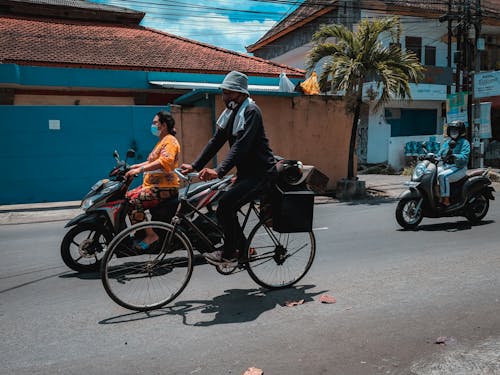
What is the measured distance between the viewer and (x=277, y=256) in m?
4.39

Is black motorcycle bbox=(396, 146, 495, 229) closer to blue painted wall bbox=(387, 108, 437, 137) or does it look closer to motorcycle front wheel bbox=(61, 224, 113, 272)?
motorcycle front wheel bbox=(61, 224, 113, 272)

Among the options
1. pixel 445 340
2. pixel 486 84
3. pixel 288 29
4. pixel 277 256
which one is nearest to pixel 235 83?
pixel 277 256

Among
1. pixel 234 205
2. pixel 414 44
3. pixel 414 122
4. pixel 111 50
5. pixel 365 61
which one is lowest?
pixel 234 205

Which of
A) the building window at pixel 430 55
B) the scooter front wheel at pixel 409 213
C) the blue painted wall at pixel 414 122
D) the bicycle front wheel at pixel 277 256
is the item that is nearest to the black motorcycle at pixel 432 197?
the scooter front wheel at pixel 409 213

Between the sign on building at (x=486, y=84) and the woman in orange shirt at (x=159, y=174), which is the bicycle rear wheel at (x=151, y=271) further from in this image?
the sign on building at (x=486, y=84)

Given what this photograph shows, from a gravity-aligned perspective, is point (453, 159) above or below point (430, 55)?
below

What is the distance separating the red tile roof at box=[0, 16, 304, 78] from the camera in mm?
16203

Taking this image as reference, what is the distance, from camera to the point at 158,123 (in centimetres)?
510

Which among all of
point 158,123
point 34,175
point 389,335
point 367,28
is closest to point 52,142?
point 34,175

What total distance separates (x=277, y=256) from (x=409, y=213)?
386 cm

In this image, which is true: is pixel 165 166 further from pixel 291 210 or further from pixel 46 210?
pixel 46 210

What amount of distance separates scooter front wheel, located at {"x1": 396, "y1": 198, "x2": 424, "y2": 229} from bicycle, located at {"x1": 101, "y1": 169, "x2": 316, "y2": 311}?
10.7ft

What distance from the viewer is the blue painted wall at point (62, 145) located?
12.0m

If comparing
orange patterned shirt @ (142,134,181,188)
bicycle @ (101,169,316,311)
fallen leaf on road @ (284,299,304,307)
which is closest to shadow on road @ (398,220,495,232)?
bicycle @ (101,169,316,311)
